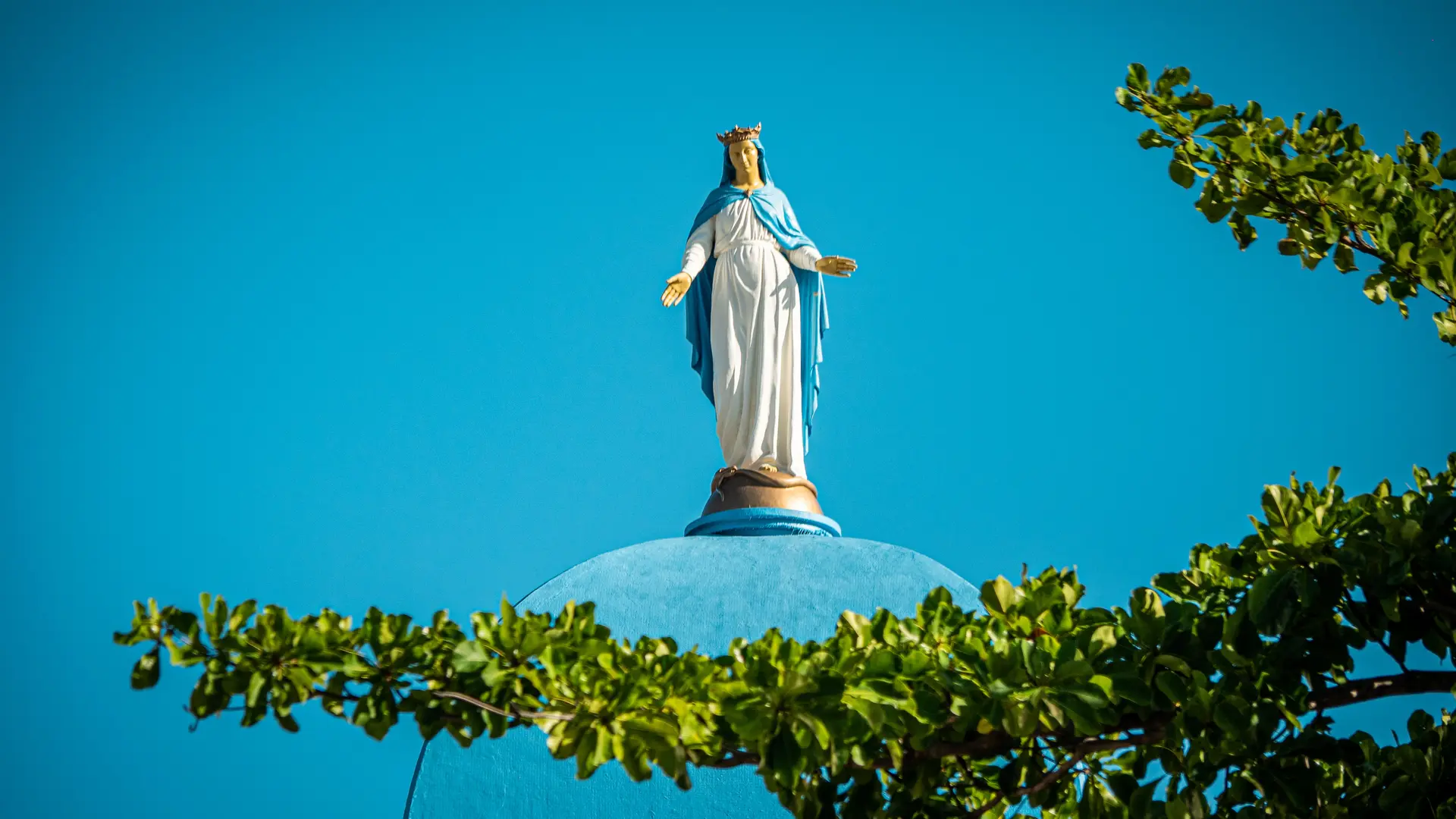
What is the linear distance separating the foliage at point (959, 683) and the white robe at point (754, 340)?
201 inches

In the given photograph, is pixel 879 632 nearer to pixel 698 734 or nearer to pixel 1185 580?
pixel 698 734

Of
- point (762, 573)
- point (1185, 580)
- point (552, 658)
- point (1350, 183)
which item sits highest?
point (762, 573)

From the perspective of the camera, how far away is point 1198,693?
7.98 feet

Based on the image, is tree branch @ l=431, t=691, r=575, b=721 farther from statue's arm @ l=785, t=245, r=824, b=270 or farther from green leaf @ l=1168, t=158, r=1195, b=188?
statue's arm @ l=785, t=245, r=824, b=270

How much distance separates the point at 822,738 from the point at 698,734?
0.78ft

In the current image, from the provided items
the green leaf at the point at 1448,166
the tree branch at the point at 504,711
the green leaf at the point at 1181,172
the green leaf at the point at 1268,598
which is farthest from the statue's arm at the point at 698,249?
the green leaf at the point at 1268,598

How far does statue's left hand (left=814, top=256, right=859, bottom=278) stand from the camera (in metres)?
7.78

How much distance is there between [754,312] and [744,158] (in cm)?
109

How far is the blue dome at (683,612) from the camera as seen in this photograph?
222 inches

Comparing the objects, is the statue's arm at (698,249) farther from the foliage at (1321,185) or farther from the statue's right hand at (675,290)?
the foliage at (1321,185)

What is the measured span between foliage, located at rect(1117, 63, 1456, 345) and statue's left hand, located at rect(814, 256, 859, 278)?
440 cm

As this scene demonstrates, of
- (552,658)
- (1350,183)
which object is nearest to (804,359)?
(1350,183)

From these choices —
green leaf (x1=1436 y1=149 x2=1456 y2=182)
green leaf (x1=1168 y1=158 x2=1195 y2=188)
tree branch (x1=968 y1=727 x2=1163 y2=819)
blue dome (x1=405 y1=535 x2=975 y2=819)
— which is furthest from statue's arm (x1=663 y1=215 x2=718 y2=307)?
tree branch (x1=968 y1=727 x2=1163 y2=819)

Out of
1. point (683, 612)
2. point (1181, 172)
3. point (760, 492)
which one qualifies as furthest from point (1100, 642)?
point (760, 492)
